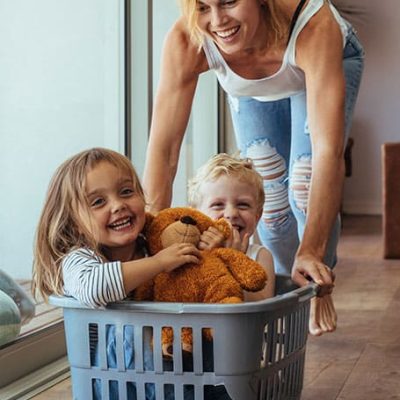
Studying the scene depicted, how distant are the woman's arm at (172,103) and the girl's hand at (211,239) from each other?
0.47 metres

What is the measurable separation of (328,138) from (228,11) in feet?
1.14

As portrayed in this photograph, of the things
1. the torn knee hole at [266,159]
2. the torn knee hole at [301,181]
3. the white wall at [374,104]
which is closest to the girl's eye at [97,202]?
the torn knee hole at [301,181]

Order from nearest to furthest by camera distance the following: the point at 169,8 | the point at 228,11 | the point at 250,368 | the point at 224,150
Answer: the point at 250,368, the point at 228,11, the point at 169,8, the point at 224,150

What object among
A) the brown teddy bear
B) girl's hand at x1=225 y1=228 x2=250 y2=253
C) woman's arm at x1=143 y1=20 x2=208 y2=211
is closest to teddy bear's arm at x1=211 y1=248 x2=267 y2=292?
the brown teddy bear

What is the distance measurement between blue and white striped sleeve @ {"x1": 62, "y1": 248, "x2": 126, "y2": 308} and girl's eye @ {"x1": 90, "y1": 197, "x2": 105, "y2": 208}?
0.32 ft

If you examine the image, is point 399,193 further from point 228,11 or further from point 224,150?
point 228,11

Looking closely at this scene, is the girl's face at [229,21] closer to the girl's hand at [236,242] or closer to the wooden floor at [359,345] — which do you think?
the girl's hand at [236,242]

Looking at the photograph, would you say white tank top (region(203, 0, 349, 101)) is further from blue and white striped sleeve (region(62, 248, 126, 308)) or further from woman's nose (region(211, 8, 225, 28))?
blue and white striped sleeve (region(62, 248, 126, 308))

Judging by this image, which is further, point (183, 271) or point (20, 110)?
point (20, 110)

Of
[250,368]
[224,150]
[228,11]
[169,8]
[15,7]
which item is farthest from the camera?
[224,150]

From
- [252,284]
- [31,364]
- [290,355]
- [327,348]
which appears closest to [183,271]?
[252,284]

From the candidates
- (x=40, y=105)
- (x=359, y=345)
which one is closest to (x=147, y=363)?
(x=40, y=105)

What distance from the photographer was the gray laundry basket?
1472 millimetres

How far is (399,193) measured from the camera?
5035mm
